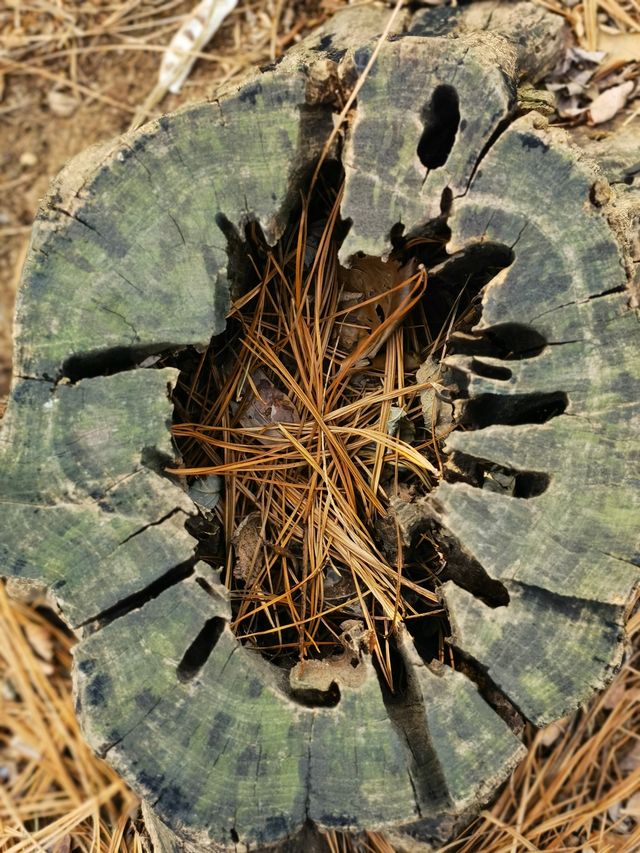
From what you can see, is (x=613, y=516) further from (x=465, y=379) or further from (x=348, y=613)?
(x=348, y=613)

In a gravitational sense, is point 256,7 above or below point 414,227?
above

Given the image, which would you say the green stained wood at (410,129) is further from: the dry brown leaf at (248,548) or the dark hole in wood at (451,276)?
the dry brown leaf at (248,548)

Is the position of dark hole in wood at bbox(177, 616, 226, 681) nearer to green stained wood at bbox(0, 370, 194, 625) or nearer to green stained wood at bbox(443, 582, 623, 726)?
green stained wood at bbox(0, 370, 194, 625)

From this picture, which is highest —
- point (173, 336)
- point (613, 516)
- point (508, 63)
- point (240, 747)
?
point (508, 63)

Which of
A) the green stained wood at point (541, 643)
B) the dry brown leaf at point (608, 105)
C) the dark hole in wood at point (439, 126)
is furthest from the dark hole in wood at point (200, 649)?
the dry brown leaf at point (608, 105)

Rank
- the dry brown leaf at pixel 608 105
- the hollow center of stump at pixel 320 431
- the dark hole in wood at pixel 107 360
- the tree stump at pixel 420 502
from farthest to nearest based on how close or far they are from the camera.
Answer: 1. the dry brown leaf at pixel 608 105
2. the hollow center of stump at pixel 320 431
3. the dark hole in wood at pixel 107 360
4. the tree stump at pixel 420 502

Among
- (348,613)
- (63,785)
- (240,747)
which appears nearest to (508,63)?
(348,613)

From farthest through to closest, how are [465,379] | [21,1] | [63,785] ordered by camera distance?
1. [21,1]
2. [63,785]
3. [465,379]

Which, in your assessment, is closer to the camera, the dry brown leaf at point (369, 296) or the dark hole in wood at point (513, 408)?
the dark hole in wood at point (513, 408)
